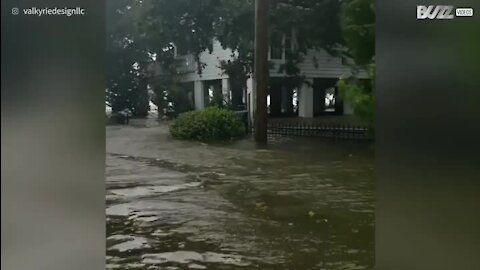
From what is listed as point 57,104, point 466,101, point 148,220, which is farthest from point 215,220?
point 466,101

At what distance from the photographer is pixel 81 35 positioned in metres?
1.78

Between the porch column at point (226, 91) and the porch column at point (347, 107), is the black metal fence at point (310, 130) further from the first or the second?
the porch column at point (226, 91)

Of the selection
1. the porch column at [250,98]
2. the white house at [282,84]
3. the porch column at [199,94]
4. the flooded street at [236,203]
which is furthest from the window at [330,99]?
the porch column at [199,94]

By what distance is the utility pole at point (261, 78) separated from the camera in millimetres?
2643

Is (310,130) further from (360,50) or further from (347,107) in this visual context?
(360,50)

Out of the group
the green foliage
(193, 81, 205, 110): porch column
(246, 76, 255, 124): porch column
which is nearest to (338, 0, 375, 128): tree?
the green foliage

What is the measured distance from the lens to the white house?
251 centimetres

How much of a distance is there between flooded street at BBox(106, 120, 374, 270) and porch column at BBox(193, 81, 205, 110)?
0.20 m

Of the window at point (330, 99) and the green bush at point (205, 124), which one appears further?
the window at point (330, 99)

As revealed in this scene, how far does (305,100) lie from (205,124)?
0.54 meters

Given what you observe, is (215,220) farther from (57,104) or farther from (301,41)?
(57,104)

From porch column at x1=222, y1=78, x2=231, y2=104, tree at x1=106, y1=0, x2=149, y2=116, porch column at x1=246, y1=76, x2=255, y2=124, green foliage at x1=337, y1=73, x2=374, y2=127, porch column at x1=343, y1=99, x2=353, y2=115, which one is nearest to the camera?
tree at x1=106, y1=0, x2=149, y2=116

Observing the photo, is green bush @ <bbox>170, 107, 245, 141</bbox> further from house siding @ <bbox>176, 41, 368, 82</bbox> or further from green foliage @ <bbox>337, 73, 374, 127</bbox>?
green foliage @ <bbox>337, 73, 374, 127</bbox>

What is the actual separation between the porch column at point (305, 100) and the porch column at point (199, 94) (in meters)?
0.48
